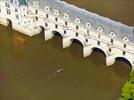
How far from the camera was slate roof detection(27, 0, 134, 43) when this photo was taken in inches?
1609

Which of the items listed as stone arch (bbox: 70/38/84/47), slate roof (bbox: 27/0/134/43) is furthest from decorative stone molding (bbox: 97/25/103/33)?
stone arch (bbox: 70/38/84/47)

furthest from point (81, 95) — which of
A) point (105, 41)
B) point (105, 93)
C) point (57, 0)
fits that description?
point (57, 0)

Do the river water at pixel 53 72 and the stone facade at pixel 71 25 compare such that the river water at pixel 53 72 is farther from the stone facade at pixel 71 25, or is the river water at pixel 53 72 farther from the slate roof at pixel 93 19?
the slate roof at pixel 93 19

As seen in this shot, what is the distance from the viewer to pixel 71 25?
44.1m

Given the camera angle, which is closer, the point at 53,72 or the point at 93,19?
the point at 93,19

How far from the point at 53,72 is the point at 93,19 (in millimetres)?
5145

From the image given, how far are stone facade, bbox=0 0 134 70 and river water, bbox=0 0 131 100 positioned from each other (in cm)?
72

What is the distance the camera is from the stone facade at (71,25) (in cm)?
4134

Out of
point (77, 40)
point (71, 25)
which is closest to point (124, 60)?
point (77, 40)

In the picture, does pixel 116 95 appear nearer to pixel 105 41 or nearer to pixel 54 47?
pixel 105 41

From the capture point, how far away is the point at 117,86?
1610 inches

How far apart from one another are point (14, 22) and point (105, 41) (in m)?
9.01

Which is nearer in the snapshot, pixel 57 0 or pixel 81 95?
pixel 81 95

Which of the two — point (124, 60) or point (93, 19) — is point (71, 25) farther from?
point (124, 60)
